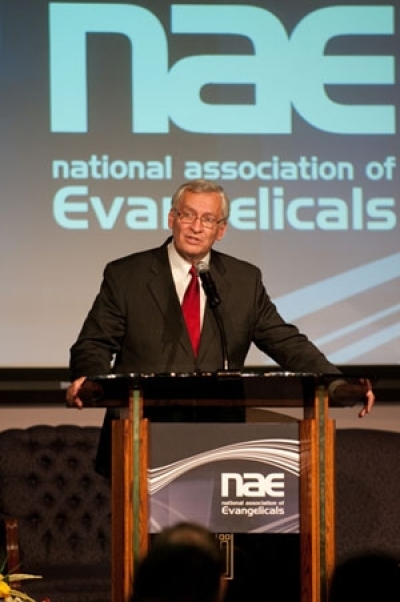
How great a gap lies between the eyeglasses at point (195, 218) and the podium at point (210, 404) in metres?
0.74

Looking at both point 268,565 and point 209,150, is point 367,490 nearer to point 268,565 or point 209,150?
point 209,150

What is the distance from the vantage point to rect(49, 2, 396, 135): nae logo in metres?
6.25

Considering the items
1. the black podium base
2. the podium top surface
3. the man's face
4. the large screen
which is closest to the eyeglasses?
the man's face

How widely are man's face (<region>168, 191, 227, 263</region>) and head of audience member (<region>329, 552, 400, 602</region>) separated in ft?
7.97

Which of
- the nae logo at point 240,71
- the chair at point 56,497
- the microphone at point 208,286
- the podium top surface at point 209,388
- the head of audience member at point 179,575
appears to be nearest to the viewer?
the head of audience member at point 179,575

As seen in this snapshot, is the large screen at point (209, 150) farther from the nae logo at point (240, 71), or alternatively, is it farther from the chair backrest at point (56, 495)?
the chair backrest at point (56, 495)

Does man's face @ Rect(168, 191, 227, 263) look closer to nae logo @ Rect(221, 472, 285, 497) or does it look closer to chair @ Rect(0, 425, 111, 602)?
nae logo @ Rect(221, 472, 285, 497)

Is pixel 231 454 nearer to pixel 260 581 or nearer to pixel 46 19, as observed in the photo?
pixel 260 581

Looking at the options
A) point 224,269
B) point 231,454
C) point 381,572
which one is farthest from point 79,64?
point 381,572

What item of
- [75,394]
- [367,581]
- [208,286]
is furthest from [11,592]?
[367,581]

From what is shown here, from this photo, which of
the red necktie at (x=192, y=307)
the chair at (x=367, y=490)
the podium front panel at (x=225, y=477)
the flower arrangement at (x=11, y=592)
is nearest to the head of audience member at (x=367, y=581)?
the podium front panel at (x=225, y=477)

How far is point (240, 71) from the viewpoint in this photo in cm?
633

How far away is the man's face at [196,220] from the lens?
13.4ft

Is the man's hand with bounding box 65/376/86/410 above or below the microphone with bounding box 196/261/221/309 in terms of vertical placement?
below
